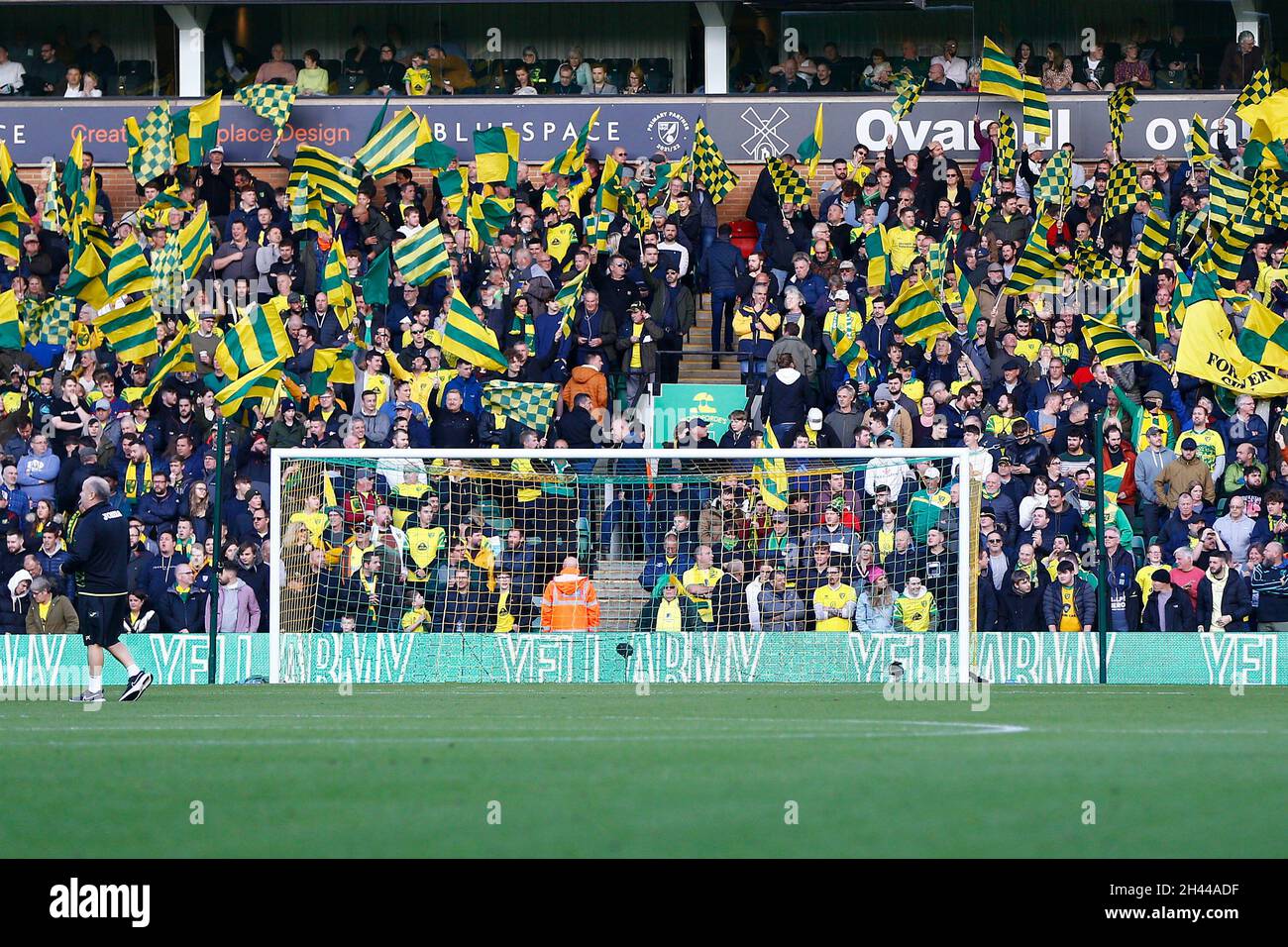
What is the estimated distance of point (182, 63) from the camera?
2966 cm

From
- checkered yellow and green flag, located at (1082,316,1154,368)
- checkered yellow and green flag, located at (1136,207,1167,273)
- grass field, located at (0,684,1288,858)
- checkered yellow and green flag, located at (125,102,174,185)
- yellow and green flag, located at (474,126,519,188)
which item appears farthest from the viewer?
checkered yellow and green flag, located at (125,102,174,185)

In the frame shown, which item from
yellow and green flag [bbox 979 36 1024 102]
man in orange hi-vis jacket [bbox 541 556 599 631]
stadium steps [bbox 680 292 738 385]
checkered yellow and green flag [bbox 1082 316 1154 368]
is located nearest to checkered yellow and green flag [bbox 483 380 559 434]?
man in orange hi-vis jacket [bbox 541 556 599 631]

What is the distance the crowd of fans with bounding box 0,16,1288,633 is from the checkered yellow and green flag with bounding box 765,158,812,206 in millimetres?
203

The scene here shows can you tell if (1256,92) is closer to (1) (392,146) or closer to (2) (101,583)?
(1) (392,146)

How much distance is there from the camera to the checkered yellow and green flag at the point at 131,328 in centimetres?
2134

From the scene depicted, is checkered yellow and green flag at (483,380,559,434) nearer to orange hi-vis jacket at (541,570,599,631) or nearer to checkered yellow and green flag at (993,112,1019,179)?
orange hi-vis jacket at (541,570,599,631)

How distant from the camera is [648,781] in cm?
954

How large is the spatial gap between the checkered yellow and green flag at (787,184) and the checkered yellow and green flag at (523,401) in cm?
489

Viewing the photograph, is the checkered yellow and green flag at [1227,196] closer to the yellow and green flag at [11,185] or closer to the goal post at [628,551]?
the goal post at [628,551]

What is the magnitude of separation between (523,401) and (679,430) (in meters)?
1.70

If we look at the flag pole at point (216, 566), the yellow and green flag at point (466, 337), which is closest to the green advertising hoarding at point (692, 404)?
the yellow and green flag at point (466, 337)

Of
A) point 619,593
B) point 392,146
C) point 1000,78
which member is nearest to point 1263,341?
point 1000,78

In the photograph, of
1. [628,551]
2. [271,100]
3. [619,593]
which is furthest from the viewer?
[271,100]

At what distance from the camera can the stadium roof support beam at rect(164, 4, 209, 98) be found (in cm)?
2953
